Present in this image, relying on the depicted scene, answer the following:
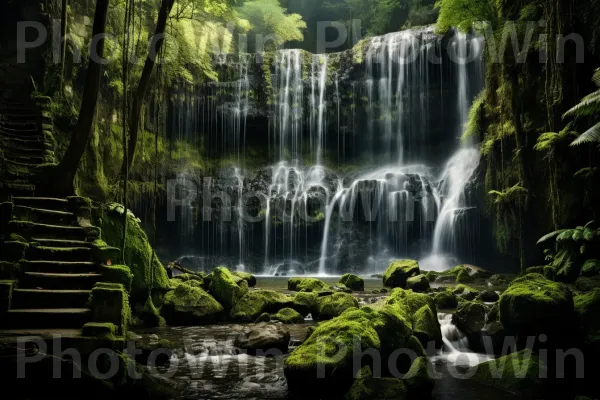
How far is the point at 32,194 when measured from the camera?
891 centimetres

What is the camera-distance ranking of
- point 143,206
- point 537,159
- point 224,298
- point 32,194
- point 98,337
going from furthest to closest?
point 143,206
point 537,159
point 224,298
point 32,194
point 98,337

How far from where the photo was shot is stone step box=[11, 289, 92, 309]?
6113mm

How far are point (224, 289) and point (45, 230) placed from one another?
400 centimetres

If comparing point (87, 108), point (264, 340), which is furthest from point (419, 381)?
point (87, 108)

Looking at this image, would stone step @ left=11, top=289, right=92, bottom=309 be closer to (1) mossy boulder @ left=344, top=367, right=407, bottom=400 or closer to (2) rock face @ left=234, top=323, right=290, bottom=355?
(2) rock face @ left=234, top=323, right=290, bottom=355

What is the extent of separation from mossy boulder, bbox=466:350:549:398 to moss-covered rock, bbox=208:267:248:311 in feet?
18.2

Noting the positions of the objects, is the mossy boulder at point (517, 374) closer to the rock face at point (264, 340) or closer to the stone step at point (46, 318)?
the rock face at point (264, 340)

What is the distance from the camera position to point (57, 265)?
7.00 meters

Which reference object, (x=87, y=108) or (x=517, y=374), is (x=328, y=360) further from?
(x=87, y=108)

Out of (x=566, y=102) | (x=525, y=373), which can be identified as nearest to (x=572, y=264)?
(x=566, y=102)

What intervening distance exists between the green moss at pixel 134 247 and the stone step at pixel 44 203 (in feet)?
2.40

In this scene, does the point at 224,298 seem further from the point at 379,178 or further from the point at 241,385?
the point at 379,178

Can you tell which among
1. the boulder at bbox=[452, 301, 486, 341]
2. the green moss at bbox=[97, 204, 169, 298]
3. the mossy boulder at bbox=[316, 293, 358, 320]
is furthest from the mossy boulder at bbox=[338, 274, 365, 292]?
the green moss at bbox=[97, 204, 169, 298]

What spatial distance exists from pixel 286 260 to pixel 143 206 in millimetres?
7593
